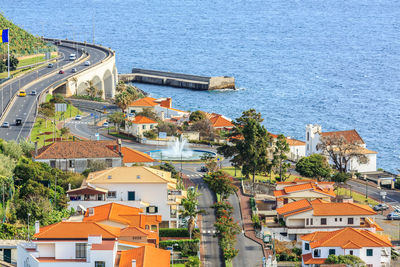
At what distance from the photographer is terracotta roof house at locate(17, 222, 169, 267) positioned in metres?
64.1

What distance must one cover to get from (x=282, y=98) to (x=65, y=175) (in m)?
106

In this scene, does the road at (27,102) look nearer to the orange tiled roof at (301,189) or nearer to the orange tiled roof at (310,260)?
the orange tiled roof at (301,189)

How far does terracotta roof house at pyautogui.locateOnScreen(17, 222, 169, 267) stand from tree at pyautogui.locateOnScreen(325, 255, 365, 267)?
13952mm

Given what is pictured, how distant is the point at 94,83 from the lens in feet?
565

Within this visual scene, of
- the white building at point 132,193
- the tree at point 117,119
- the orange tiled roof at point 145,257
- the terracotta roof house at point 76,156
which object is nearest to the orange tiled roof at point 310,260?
the orange tiled roof at point 145,257

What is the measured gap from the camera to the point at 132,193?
85000 mm

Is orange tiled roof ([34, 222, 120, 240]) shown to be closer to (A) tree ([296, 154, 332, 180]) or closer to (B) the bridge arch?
(A) tree ([296, 154, 332, 180])

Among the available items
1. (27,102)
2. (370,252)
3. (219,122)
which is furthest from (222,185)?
(27,102)

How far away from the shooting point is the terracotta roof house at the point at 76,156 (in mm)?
96188

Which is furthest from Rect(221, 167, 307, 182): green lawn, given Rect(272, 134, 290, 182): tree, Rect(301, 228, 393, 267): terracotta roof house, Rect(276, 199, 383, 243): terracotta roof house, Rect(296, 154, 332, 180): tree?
Rect(301, 228, 393, 267): terracotta roof house

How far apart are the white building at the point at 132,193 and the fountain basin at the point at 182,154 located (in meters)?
23.5

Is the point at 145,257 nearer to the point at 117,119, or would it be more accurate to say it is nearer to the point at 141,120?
the point at 141,120

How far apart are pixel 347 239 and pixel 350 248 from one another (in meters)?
1.40

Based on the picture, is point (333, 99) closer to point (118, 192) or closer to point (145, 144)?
point (145, 144)
